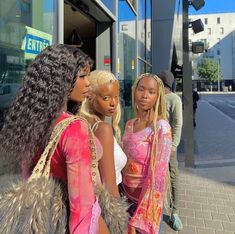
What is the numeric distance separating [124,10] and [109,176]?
6.09m

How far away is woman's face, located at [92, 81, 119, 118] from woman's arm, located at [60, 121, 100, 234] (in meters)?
0.67

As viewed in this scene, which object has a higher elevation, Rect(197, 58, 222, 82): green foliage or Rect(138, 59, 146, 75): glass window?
Rect(197, 58, 222, 82): green foliage

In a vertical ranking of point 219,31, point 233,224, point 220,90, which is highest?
point 219,31

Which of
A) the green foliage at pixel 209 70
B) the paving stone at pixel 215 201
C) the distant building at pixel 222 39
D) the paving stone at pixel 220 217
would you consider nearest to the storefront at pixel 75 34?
the paving stone at pixel 215 201

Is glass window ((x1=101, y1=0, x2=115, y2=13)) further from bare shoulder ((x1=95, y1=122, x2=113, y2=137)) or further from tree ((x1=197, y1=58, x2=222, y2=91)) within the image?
tree ((x1=197, y1=58, x2=222, y2=91))

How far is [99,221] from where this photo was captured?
152 centimetres

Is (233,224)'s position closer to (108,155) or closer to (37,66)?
(108,155)

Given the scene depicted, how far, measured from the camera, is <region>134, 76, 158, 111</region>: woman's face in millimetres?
2812

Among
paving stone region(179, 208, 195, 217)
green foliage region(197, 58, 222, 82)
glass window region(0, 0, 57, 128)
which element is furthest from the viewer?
green foliage region(197, 58, 222, 82)

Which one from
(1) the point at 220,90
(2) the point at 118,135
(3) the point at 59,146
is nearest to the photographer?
(3) the point at 59,146

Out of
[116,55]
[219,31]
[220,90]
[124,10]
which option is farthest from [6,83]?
[219,31]

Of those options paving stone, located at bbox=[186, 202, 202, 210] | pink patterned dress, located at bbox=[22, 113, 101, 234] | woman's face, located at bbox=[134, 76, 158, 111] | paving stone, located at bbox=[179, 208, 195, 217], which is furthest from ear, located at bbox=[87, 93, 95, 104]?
paving stone, located at bbox=[186, 202, 202, 210]

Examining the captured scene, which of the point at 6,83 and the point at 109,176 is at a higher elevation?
the point at 6,83

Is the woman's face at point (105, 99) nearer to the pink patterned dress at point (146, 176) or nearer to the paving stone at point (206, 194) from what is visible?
the pink patterned dress at point (146, 176)
